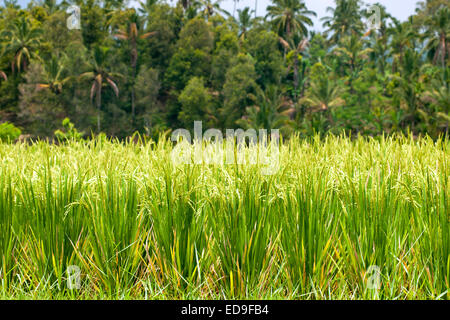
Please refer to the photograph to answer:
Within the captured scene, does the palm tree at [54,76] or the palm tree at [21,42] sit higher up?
the palm tree at [21,42]

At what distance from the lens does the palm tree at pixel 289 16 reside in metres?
55.1

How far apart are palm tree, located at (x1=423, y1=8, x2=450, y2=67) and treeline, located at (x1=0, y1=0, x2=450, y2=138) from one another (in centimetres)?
14

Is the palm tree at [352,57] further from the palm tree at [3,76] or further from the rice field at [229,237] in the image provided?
the rice field at [229,237]

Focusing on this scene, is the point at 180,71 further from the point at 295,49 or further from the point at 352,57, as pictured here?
the point at 352,57

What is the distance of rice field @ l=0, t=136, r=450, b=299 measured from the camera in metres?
3.14

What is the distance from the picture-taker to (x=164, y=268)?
3.29 meters

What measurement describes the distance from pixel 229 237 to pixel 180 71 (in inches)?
1826

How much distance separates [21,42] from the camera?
144 feet

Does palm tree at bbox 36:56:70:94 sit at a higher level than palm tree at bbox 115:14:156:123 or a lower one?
lower

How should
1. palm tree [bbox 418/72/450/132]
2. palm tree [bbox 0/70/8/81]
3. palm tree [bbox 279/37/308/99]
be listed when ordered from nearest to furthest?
1. palm tree [bbox 418/72/450/132]
2. palm tree [bbox 0/70/8/81]
3. palm tree [bbox 279/37/308/99]

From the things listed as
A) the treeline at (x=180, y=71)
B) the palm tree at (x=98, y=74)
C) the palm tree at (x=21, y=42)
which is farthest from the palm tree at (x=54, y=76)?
the palm tree at (x=21, y=42)

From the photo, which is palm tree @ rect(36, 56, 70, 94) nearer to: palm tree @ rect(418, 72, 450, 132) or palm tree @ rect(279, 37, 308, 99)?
palm tree @ rect(279, 37, 308, 99)

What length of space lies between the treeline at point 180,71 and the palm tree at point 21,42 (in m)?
0.11

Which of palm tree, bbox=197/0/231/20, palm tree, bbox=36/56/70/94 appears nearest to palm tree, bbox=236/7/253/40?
palm tree, bbox=197/0/231/20
